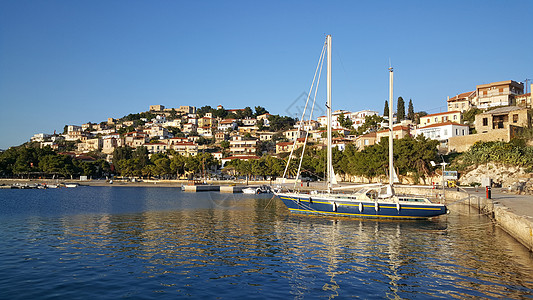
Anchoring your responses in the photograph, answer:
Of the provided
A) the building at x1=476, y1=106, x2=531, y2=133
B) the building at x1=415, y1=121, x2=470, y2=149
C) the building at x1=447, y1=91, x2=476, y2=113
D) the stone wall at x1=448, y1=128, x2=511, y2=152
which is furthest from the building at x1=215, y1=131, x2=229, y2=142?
→ the building at x1=476, y1=106, x2=531, y2=133

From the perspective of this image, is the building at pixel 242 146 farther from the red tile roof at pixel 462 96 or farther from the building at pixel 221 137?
the red tile roof at pixel 462 96

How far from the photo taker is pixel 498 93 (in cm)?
9019

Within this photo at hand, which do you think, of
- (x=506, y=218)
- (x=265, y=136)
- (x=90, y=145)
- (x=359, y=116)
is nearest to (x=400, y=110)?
(x=359, y=116)

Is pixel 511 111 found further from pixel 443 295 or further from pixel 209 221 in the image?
pixel 443 295

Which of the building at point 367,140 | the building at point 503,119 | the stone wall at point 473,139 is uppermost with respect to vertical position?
the building at point 503,119

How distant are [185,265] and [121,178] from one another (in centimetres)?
11282

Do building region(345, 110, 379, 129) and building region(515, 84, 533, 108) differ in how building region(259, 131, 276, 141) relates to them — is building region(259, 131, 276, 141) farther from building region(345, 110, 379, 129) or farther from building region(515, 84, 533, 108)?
building region(515, 84, 533, 108)

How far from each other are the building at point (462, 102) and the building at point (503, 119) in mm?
27932

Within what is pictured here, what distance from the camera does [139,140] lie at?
166 m

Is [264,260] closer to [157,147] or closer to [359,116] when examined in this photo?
[359,116]

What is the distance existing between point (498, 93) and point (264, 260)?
93.3 metres

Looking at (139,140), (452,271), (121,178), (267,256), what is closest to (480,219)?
(452,271)

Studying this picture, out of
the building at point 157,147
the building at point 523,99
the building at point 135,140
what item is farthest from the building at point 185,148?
the building at point 523,99

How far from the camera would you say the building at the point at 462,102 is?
9826 cm
